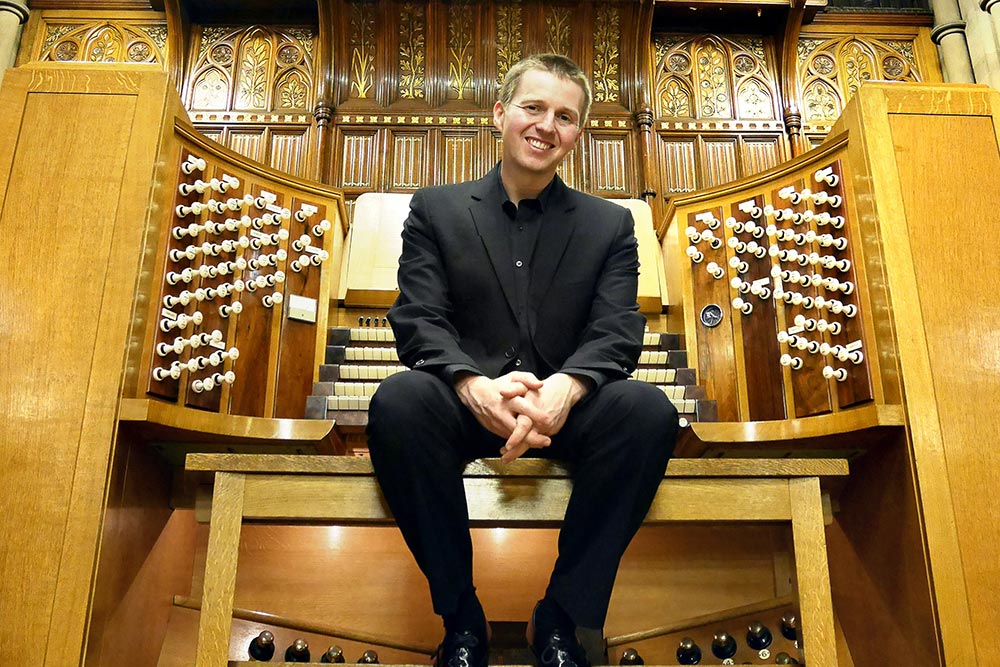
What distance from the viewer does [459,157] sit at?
18.3 ft

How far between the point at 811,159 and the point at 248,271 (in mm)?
2151

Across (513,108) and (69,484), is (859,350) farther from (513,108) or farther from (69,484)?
(69,484)

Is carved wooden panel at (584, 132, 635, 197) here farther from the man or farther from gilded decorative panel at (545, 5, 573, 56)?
the man

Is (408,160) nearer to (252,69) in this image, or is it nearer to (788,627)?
(252,69)

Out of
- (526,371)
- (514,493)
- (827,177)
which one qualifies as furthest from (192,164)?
(827,177)

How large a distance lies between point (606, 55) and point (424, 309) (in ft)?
13.5

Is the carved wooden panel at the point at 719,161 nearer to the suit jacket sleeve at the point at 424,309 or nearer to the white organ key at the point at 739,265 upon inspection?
the white organ key at the point at 739,265

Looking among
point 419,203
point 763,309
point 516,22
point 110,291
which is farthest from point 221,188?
point 516,22

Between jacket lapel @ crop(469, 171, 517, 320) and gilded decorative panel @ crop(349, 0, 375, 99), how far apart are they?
347cm

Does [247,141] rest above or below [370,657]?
above

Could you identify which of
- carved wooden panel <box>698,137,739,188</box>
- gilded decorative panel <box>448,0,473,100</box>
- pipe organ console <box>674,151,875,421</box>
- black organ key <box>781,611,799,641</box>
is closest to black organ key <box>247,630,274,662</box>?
black organ key <box>781,611,799,641</box>

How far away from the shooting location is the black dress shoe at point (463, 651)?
1.86 meters

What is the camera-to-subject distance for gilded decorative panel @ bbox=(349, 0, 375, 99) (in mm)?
5730

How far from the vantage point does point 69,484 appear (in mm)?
2543
